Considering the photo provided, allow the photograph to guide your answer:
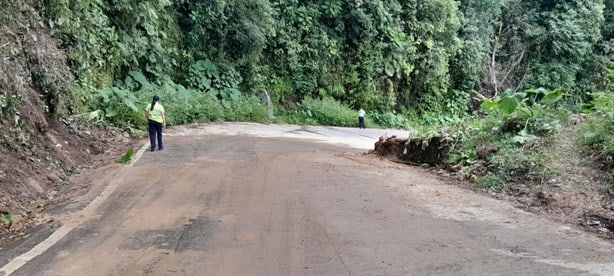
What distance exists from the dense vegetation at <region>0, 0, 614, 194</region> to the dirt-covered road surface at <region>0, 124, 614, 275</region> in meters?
2.09

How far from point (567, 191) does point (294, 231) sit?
398 cm

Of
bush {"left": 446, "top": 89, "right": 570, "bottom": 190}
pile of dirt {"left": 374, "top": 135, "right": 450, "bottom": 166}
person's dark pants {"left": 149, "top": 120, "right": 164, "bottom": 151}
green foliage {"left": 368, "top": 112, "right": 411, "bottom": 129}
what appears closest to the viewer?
bush {"left": 446, "top": 89, "right": 570, "bottom": 190}

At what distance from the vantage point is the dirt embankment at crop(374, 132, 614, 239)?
621 cm

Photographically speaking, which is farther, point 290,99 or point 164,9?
point 290,99

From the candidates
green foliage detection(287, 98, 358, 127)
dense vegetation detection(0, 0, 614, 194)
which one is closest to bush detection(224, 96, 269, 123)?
dense vegetation detection(0, 0, 614, 194)

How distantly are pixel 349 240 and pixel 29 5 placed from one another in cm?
1071

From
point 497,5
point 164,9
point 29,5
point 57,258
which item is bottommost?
point 57,258

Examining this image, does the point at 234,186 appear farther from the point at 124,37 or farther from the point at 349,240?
the point at 124,37

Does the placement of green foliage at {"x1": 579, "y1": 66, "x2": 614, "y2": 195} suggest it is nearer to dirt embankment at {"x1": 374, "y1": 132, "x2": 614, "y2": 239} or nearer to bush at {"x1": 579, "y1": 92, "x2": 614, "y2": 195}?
bush at {"x1": 579, "y1": 92, "x2": 614, "y2": 195}

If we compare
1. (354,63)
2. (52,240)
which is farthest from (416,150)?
(354,63)

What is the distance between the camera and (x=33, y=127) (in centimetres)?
998

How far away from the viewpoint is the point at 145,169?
387 inches

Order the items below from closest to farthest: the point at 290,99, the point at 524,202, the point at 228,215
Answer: the point at 228,215 < the point at 524,202 < the point at 290,99

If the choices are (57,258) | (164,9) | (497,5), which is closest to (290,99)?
(164,9)
